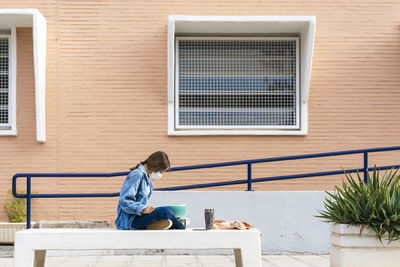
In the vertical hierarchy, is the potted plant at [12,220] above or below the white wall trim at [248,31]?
below

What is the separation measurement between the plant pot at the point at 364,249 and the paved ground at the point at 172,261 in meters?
1.46

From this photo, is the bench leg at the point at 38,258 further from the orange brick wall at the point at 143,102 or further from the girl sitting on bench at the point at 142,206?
the orange brick wall at the point at 143,102

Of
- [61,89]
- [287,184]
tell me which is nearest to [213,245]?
[287,184]

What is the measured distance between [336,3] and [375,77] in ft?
5.09

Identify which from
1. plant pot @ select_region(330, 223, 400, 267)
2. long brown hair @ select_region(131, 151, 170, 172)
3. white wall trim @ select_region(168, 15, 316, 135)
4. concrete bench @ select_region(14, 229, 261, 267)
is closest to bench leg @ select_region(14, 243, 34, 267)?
concrete bench @ select_region(14, 229, 261, 267)

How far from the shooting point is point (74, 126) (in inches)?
469

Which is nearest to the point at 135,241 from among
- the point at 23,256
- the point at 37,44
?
the point at 23,256

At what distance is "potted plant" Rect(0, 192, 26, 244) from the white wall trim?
9.60 ft

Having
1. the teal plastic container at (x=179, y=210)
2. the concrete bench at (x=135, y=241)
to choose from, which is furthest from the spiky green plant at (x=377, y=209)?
the teal plastic container at (x=179, y=210)

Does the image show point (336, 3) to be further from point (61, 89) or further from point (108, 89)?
point (61, 89)

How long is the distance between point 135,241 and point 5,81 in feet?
20.9

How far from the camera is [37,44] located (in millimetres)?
11383

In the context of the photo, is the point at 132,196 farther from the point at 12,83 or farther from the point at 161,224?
the point at 12,83

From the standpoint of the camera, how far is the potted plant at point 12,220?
36.0 feet
